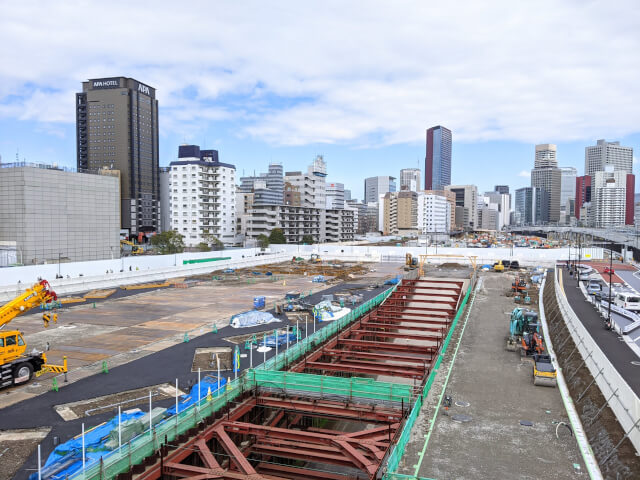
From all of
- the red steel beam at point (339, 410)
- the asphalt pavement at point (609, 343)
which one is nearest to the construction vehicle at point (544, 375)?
the asphalt pavement at point (609, 343)

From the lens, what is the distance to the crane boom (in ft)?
77.4

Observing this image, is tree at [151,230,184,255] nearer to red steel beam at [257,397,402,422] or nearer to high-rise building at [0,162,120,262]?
high-rise building at [0,162,120,262]

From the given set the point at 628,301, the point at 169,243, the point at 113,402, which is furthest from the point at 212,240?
the point at 113,402

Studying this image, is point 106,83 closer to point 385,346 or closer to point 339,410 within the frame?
point 385,346

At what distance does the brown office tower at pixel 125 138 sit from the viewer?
150625mm

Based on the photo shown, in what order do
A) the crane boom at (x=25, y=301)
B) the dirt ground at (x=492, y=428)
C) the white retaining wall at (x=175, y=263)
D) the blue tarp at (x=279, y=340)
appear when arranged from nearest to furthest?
the dirt ground at (x=492, y=428), the crane boom at (x=25, y=301), the blue tarp at (x=279, y=340), the white retaining wall at (x=175, y=263)

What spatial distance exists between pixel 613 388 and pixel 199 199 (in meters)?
112

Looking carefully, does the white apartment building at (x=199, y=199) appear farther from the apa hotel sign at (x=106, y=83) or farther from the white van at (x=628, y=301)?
→ the white van at (x=628, y=301)

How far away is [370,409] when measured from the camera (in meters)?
17.9

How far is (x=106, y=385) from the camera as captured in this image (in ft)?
74.5

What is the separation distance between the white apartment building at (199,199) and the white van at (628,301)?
94913 millimetres

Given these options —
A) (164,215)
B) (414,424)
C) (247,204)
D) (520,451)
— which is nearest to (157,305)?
(414,424)

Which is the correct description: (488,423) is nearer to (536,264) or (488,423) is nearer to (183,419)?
(183,419)

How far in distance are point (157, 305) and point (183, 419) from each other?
3145 cm
